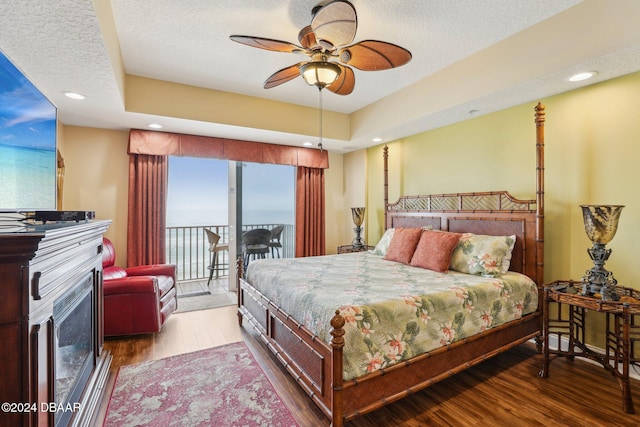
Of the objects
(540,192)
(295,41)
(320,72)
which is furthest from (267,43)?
(540,192)

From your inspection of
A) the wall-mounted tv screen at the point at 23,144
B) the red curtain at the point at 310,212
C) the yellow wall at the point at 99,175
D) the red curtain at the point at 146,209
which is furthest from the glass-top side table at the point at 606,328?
the yellow wall at the point at 99,175

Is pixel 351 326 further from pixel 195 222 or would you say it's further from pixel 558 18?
pixel 195 222

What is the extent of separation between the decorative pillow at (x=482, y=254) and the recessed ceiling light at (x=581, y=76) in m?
1.46

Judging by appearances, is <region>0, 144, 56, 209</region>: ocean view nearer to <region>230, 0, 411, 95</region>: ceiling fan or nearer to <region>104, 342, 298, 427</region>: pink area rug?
<region>230, 0, 411, 95</region>: ceiling fan

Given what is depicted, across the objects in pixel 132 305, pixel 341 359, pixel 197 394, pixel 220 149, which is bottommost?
pixel 197 394

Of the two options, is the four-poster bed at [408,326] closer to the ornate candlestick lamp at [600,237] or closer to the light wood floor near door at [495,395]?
the light wood floor near door at [495,395]

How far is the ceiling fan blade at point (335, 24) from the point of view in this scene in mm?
1740

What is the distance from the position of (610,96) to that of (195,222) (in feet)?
20.5

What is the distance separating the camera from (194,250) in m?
6.09

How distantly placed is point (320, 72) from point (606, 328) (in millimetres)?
3043

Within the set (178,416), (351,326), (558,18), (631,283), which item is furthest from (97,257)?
(631,283)

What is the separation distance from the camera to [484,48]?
286 cm

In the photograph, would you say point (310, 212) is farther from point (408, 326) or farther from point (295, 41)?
point (408, 326)

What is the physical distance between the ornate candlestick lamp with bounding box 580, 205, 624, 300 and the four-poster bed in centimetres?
54
